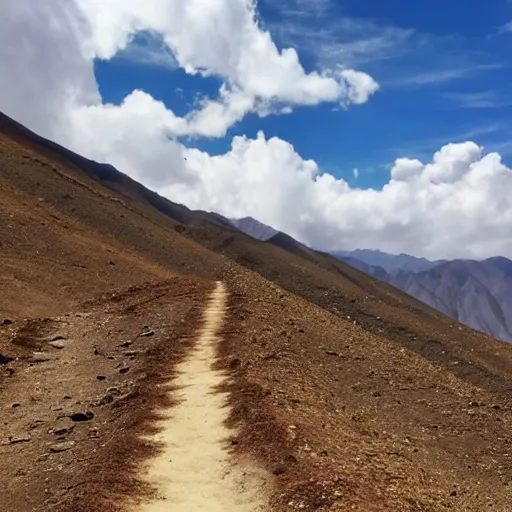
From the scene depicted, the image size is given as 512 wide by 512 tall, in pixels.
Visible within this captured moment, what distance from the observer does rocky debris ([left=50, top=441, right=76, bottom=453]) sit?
1394 centimetres

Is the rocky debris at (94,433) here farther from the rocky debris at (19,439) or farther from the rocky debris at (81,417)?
the rocky debris at (19,439)

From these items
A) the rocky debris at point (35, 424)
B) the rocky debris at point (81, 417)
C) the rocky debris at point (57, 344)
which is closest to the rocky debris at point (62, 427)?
the rocky debris at point (81, 417)

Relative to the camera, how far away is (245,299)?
114 ft

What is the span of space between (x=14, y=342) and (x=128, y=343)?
4.48 metres

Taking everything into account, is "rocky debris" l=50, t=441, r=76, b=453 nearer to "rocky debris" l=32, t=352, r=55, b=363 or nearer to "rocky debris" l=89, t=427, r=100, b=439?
"rocky debris" l=89, t=427, r=100, b=439

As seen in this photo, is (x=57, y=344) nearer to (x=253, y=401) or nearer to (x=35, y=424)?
(x=35, y=424)

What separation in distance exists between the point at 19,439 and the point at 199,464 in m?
5.04

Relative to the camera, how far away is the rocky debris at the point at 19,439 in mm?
14914

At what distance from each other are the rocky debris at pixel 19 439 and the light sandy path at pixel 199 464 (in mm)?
3101

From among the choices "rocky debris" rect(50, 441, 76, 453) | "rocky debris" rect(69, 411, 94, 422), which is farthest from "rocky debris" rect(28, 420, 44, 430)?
"rocky debris" rect(50, 441, 76, 453)

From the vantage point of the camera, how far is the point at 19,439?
15055 millimetres

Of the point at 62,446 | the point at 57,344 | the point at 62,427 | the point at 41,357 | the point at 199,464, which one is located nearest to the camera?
the point at 199,464

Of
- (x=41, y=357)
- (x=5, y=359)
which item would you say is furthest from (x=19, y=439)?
(x=41, y=357)

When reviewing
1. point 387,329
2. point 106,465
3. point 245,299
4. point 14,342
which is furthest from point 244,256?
point 106,465
